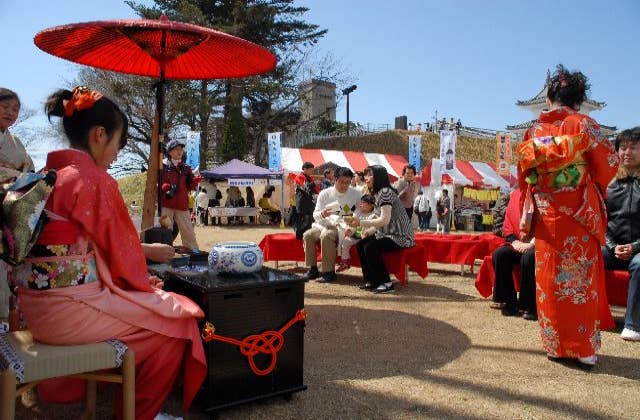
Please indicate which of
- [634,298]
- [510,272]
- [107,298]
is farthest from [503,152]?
[107,298]

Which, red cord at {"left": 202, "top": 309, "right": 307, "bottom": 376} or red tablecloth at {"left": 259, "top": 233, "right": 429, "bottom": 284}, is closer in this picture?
red cord at {"left": 202, "top": 309, "right": 307, "bottom": 376}

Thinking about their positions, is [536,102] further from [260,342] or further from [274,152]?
[260,342]

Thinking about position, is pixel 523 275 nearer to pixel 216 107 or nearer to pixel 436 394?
pixel 436 394

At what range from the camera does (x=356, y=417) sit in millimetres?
2477

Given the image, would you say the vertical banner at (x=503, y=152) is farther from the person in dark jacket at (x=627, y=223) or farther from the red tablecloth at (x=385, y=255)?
the person in dark jacket at (x=627, y=223)

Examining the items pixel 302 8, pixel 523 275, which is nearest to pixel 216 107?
pixel 302 8

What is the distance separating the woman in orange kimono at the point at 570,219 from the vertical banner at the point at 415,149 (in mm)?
17536

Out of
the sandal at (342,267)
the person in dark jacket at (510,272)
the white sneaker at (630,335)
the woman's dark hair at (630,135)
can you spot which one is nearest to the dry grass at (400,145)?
the sandal at (342,267)

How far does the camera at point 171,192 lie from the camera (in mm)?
6149

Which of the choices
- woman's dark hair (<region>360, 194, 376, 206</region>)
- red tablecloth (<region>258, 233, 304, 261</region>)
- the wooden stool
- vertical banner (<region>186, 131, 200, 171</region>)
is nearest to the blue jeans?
woman's dark hair (<region>360, 194, 376, 206</region>)

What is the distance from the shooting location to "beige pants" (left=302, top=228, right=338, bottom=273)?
19.6 ft

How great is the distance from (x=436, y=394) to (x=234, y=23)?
72.5 feet

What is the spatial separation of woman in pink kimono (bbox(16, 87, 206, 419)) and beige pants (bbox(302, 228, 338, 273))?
381 centimetres

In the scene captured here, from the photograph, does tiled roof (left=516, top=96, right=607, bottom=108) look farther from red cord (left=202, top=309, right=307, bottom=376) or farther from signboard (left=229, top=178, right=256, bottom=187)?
red cord (left=202, top=309, right=307, bottom=376)
